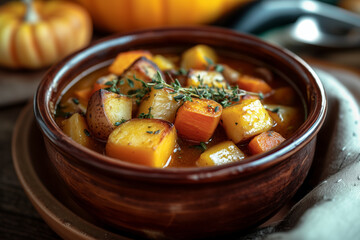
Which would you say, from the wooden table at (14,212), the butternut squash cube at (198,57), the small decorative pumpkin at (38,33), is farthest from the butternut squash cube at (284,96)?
the small decorative pumpkin at (38,33)

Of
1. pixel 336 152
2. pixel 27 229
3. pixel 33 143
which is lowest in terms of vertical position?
pixel 27 229

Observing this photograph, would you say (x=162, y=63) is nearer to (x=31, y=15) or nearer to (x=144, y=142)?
(x=144, y=142)

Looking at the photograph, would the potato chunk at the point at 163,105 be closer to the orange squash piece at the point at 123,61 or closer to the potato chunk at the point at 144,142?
the potato chunk at the point at 144,142

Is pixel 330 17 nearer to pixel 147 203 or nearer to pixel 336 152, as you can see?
pixel 336 152

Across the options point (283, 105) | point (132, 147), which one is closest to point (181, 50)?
point (283, 105)

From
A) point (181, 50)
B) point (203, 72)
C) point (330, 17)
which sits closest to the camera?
point (203, 72)

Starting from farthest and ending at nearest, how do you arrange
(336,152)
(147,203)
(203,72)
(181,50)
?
(181,50) < (203,72) < (336,152) < (147,203)
